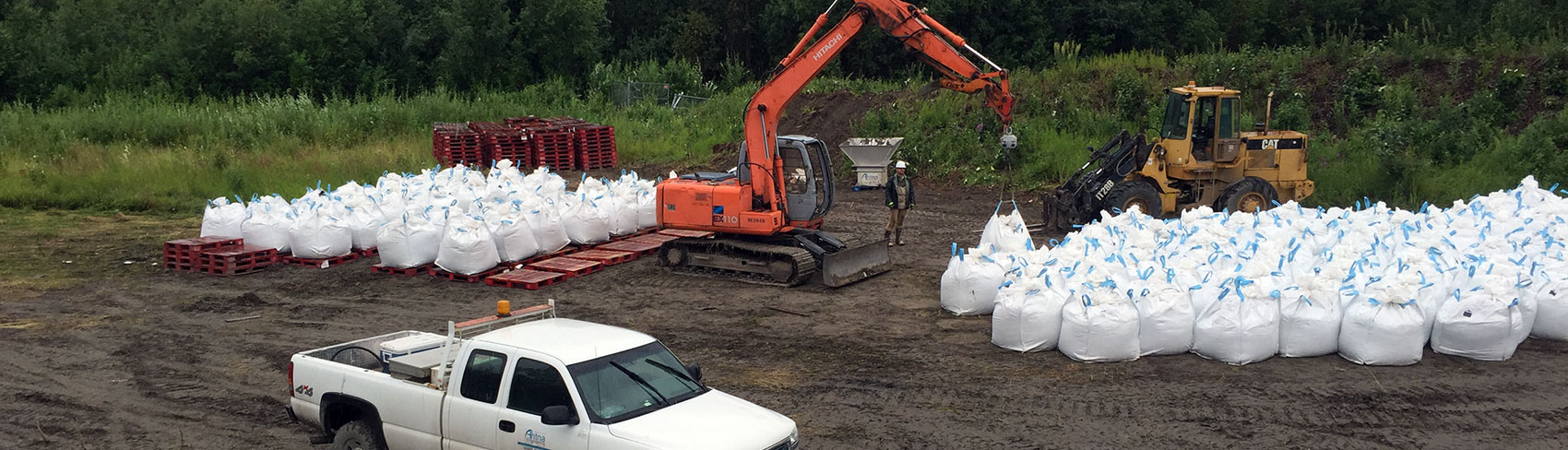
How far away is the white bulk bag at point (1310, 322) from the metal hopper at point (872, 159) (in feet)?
43.6

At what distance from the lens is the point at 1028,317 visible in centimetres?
1000

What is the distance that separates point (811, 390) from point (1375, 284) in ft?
15.5

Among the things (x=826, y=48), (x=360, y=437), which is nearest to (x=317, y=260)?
(x=826, y=48)

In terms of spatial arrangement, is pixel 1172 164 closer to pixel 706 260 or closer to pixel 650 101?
pixel 706 260

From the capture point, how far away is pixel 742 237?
13984 millimetres

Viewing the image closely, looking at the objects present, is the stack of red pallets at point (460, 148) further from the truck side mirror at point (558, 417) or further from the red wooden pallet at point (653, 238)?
the truck side mirror at point (558, 417)

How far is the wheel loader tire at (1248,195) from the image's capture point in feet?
54.0

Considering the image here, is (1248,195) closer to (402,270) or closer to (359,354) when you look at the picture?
(402,270)

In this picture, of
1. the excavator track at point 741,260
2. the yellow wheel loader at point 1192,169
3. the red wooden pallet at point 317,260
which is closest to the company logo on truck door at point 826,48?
the excavator track at point 741,260

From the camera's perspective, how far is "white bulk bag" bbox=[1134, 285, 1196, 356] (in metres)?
9.73

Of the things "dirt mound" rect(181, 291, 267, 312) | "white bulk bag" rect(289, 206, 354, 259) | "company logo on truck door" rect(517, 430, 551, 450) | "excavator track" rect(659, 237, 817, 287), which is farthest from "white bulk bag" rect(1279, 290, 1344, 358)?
"white bulk bag" rect(289, 206, 354, 259)

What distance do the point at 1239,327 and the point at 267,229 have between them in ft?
39.5

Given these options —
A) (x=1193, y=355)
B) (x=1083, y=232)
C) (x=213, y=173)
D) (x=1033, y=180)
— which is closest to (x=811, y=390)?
(x=1193, y=355)

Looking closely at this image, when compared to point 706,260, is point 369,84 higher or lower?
higher
